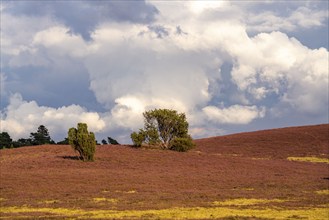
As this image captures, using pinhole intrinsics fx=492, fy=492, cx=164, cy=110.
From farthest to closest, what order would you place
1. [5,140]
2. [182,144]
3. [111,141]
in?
[111,141] < [5,140] < [182,144]

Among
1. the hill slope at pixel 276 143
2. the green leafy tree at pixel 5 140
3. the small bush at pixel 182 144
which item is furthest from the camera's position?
the green leafy tree at pixel 5 140

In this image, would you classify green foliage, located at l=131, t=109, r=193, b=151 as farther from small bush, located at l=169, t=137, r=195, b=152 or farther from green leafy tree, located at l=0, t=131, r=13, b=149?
green leafy tree, located at l=0, t=131, r=13, b=149

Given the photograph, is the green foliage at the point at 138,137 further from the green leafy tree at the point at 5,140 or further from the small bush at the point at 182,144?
the green leafy tree at the point at 5,140

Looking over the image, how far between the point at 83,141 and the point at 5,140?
7115 cm

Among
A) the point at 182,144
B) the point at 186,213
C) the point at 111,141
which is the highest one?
the point at 111,141

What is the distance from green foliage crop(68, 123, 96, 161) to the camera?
80.1 metres

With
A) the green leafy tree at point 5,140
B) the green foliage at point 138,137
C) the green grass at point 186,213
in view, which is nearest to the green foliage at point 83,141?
the green foliage at point 138,137

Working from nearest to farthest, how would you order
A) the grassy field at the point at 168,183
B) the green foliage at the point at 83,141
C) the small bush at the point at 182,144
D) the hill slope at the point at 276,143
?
the grassy field at the point at 168,183 → the green foliage at the point at 83,141 → the small bush at the point at 182,144 → the hill slope at the point at 276,143

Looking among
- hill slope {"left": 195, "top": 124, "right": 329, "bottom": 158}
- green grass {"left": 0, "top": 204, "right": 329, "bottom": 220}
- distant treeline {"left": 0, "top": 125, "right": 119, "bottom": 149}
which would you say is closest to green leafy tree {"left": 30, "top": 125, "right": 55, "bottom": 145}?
distant treeline {"left": 0, "top": 125, "right": 119, "bottom": 149}

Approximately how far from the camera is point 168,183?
60.5m

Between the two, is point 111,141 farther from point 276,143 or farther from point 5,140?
point 276,143

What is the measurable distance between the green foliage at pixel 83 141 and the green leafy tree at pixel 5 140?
65730mm

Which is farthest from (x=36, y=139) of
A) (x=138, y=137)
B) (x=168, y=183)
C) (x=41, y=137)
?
(x=168, y=183)

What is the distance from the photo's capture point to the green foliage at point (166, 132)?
101 metres
